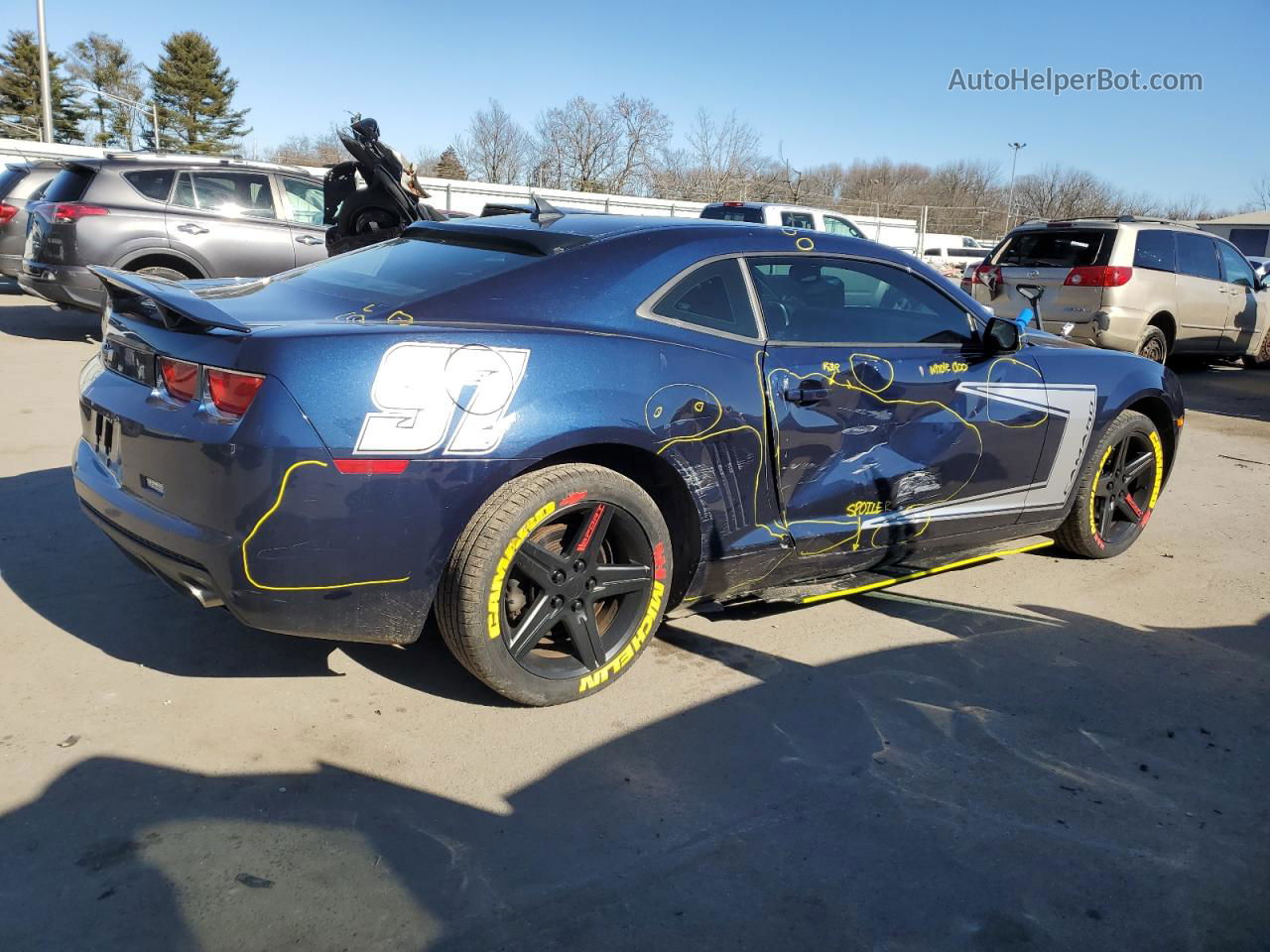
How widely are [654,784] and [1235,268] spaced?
1177cm

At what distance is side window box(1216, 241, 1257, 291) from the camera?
38.0 ft

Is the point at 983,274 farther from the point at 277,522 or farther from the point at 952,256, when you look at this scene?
the point at 952,256

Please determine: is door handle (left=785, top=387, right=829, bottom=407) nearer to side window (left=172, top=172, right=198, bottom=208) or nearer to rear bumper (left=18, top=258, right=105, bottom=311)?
rear bumper (left=18, top=258, right=105, bottom=311)

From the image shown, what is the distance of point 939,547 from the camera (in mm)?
4289

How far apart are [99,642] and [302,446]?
1.45 metres

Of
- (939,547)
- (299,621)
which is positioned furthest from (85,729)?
(939,547)

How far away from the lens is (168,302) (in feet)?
9.50

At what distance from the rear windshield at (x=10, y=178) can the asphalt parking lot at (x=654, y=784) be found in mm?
8802

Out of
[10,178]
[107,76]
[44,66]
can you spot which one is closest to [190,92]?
[107,76]

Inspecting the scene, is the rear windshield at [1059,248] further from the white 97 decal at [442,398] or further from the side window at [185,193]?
the white 97 decal at [442,398]

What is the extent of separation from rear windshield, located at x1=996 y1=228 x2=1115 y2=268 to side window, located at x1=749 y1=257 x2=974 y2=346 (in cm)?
695

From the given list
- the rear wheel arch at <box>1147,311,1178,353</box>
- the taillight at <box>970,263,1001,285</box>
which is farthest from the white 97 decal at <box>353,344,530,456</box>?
the rear wheel arch at <box>1147,311,1178,353</box>

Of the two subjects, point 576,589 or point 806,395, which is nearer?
point 576,589

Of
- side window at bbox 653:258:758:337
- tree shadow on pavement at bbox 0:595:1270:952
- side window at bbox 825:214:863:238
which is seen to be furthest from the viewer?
side window at bbox 825:214:863:238
